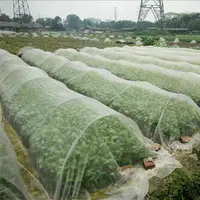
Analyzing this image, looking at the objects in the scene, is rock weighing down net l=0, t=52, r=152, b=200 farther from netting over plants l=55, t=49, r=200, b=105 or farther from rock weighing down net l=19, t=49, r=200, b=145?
netting over plants l=55, t=49, r=200, b=105

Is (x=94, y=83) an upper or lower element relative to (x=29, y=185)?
upper

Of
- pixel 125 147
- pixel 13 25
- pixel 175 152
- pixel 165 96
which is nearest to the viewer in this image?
pixel 125 147

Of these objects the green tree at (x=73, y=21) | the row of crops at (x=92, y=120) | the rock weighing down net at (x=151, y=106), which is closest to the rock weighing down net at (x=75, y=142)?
the row of crops at (x=92, y=120)

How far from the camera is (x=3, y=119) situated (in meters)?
7.20

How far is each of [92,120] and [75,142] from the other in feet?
1.72

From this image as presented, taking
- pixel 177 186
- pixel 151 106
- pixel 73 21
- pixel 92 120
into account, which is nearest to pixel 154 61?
pixel 151 106

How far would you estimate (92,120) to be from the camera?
181 inches

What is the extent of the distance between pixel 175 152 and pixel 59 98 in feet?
8.82

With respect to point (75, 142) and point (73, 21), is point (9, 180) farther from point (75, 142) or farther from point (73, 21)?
point (73, 21)

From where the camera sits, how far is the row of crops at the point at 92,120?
165 inches

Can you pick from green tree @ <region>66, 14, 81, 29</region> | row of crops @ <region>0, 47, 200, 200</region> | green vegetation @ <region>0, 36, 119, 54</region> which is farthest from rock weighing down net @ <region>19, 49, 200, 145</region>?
green tree @ <region>66, 14, 81, 29</region>

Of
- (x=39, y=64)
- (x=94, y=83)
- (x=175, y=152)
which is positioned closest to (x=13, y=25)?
(x=39, y=64)

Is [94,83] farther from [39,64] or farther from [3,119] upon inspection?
[39,64]

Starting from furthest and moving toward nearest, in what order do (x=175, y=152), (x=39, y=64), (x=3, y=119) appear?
(x=39, y=64), (x=3, y=119), (x=175, y=152)
